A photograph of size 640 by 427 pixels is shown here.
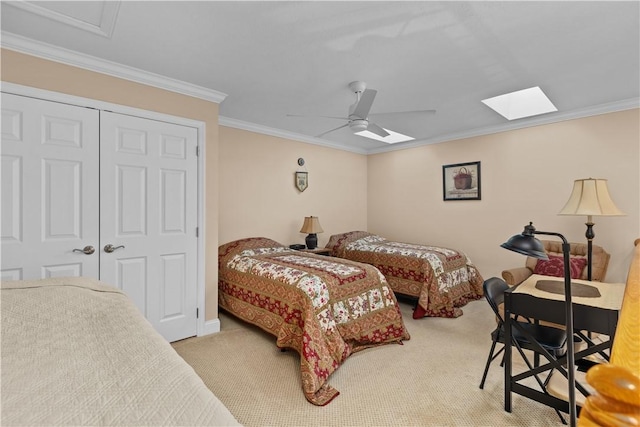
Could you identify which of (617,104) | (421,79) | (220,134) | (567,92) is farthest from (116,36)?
(617,104)

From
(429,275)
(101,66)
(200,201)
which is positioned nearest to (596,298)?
(429,275)

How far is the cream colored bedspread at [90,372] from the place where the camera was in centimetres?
63

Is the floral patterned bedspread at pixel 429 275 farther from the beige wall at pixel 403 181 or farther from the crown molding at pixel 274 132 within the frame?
the crown molding at pixel 274 132

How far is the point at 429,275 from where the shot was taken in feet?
12.1

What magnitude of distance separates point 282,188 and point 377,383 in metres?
3.13

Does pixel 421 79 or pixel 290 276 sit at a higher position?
pixel 421 79

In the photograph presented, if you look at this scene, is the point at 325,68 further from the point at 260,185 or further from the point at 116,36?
the point at 260,185

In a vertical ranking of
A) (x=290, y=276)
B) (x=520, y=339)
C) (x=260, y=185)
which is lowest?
(x=520, y=339)

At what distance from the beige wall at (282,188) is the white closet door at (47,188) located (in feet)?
5.50

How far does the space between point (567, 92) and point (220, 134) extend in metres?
3.91

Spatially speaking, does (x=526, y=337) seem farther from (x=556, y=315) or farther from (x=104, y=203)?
(x=104, y=203)

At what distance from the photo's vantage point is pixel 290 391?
2.17 m

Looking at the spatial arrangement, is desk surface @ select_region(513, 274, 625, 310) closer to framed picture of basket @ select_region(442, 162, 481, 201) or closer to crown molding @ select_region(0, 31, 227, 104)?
framed picture of basket @ select_region(442, 162, 481, 201)

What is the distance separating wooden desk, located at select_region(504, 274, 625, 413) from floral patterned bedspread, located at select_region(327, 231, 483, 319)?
1.59 metres
